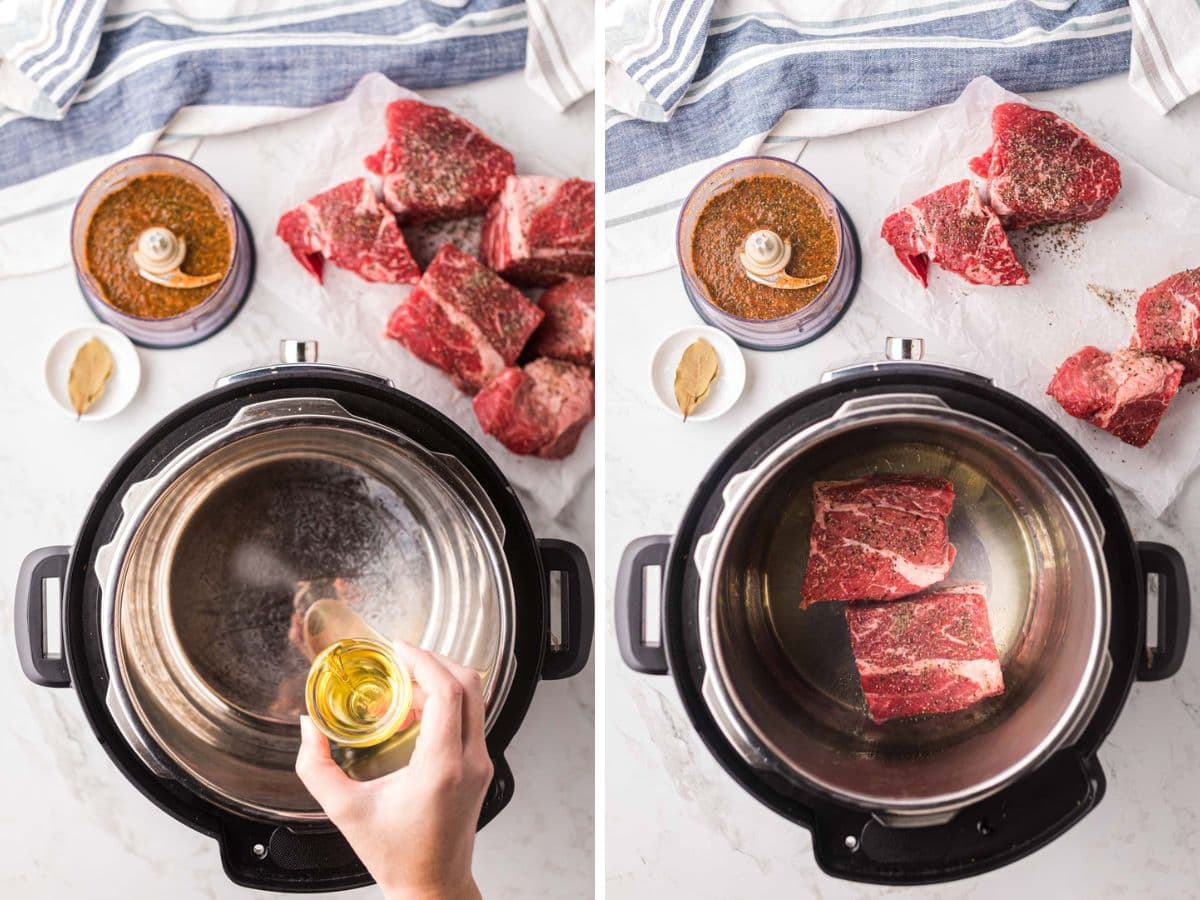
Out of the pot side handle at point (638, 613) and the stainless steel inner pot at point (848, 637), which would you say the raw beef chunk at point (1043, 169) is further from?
the pot side handle at point (638, 613)

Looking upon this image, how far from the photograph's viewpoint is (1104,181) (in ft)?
3.37

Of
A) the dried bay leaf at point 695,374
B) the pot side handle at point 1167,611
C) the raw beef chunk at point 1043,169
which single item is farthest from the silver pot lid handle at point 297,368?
the pot side handle at point 1167,611

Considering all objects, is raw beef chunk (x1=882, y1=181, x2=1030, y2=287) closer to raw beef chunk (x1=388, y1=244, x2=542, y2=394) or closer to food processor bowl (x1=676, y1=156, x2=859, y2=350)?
food processor bowl (x1=676, y1=156, x2=859, y2=350)

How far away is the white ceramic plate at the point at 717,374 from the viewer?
1035 mm

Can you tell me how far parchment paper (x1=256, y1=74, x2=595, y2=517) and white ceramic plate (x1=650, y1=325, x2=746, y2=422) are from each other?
9 cm

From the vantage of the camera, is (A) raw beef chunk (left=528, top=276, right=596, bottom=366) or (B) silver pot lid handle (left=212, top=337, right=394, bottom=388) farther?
(A) raw beef chunk (left=528, top=276, right=596, bottom=366)

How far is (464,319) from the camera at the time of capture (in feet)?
3.36

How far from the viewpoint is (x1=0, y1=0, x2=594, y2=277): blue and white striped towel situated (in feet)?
3.48

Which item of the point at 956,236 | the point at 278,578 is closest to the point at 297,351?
the point at 278,578

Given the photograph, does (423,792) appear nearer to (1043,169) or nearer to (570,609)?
(570,609)

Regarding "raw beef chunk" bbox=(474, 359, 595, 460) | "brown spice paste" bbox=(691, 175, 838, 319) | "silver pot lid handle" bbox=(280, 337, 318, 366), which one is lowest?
"raw beef chunk" bbox=(474, 359, 595, 460)

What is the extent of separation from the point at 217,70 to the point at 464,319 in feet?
1.32

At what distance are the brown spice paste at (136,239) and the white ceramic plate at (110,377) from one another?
0.04 m

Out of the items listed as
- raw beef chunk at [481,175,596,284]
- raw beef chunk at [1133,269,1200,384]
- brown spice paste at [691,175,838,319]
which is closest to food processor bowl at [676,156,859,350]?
brown spice paste at [691,175,838,319]
